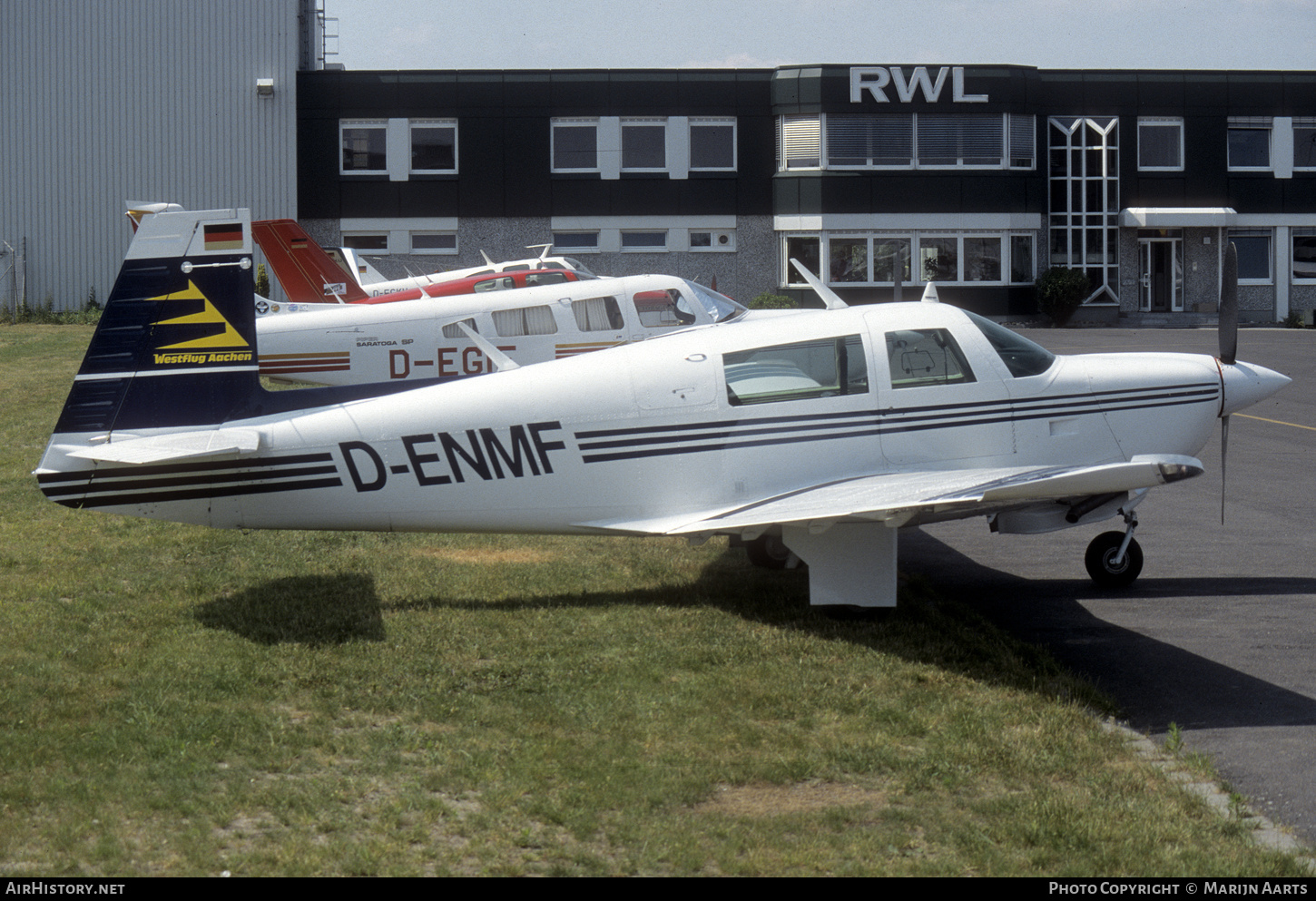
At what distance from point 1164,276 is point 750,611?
3987cm

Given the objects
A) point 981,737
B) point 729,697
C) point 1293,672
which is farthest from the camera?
point 1293,672

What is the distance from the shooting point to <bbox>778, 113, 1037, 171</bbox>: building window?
41938mm

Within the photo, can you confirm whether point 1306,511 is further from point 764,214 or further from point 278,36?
point 278,36

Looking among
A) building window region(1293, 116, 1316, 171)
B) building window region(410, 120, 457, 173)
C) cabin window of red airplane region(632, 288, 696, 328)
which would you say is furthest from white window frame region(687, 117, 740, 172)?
cabin window of red airplane region(632, 288, 696, 328)

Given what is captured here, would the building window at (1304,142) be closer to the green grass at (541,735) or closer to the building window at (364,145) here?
the building window at (364,145)

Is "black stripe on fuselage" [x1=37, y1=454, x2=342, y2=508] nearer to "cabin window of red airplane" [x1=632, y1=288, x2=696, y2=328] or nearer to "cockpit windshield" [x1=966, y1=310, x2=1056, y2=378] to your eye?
"cockpit windshield" [x1=966, y1=310, x2=1056, y2=378]

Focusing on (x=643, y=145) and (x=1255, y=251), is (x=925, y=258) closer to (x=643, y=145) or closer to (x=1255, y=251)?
(x=643, y=145)

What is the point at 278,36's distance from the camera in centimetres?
4178

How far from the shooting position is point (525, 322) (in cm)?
1558

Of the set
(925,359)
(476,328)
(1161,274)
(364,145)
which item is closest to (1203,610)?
(925,359)

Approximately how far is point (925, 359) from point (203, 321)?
5.01m

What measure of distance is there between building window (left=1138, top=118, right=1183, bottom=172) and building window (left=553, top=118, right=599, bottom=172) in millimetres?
18707

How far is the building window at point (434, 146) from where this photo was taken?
42312mm

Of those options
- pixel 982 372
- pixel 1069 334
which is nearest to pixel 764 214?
pixel 1069 334
